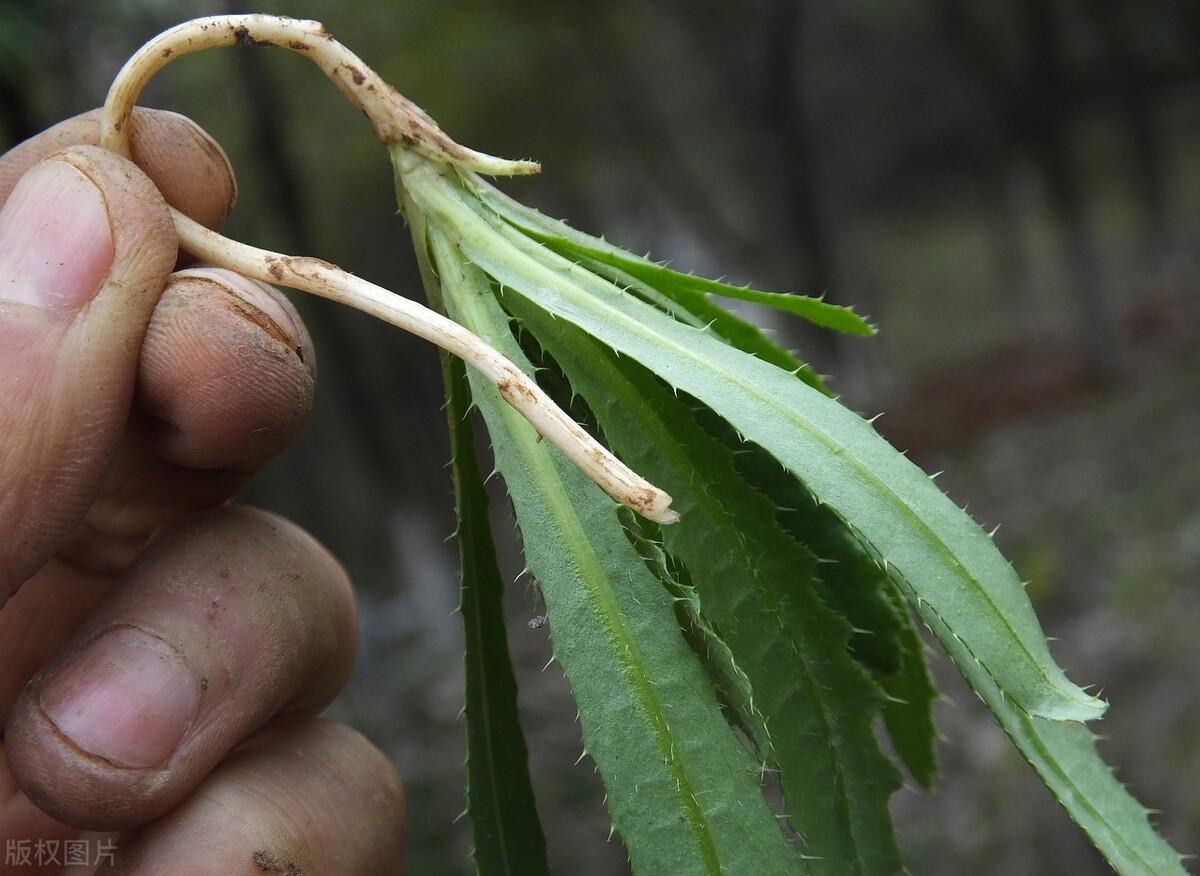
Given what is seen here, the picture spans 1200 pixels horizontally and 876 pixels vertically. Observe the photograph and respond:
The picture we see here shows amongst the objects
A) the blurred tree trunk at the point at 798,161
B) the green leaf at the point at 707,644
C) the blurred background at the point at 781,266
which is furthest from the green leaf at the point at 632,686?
the blurred tree trunk at the point at 798,161

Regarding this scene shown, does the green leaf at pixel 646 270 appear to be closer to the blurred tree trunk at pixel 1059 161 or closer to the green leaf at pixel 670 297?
the green leaf at pixel 670 297

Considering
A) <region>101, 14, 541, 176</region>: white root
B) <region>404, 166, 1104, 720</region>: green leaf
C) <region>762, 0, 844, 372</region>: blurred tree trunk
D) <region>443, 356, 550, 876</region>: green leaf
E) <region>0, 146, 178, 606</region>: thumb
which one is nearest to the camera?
<region>404, 166, 1104, 720</region>: green leaf

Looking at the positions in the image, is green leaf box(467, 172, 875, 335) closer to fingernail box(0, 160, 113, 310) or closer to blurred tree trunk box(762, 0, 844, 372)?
fingernail box(0, 160, 113, 310)

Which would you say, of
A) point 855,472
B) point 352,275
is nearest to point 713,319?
point 855,472

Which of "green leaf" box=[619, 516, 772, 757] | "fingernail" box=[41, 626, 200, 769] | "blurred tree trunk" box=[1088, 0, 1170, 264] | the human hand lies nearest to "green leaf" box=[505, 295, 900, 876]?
"green leaf" box=[619, 516, 772, 757]

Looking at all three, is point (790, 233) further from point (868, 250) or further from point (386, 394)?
point (868, 250)

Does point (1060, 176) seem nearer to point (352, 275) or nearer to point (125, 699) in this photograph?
point (352, 275)
